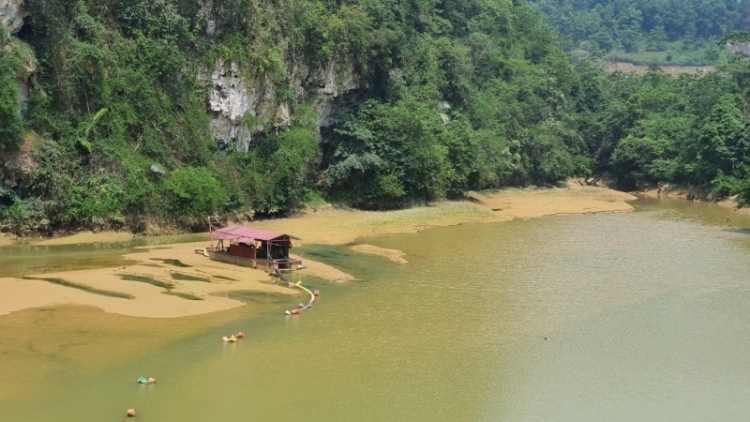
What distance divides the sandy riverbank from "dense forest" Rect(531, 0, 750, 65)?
300 ft

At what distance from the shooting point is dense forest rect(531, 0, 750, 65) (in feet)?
420

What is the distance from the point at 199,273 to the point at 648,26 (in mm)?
128662

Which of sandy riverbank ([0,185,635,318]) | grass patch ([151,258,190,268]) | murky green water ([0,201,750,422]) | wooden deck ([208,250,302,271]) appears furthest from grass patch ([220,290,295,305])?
grass patch ([151,258,190,268])

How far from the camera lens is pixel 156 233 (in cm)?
3234

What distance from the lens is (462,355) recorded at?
18.4 meters

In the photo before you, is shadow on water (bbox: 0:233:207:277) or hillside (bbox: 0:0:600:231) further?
hillside (bbox: 0:0:600:231)

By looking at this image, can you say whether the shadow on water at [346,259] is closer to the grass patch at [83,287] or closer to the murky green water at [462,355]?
the murky green water at [462,355]

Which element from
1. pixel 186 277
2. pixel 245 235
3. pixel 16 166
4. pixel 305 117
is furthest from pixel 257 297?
pixel 305 117

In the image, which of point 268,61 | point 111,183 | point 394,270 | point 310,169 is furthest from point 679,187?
point 111,183

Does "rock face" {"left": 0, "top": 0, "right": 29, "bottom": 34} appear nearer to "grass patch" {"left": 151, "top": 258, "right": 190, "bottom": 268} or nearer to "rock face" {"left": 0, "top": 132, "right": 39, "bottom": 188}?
"rock face" {"left": 0, "top": 132, "right": 39, "bottom": 188}

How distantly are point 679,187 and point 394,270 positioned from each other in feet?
130

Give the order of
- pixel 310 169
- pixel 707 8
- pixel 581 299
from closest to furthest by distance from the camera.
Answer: pixel 581 299
pixel 310 169
pixel 707 8

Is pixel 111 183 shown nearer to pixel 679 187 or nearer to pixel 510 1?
pixel 679 187

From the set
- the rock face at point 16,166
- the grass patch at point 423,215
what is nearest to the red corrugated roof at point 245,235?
the rock face at point 16,166
